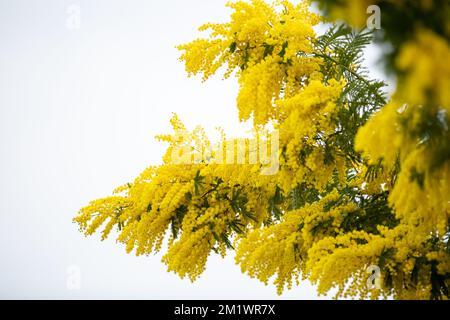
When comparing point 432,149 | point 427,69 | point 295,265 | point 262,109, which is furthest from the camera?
point 295,265

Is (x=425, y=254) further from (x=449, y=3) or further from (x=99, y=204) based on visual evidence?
(x=99, y=204)

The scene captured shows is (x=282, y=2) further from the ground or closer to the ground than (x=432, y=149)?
further from the ground

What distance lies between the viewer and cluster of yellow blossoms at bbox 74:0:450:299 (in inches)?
215

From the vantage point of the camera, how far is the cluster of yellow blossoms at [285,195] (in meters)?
5.46

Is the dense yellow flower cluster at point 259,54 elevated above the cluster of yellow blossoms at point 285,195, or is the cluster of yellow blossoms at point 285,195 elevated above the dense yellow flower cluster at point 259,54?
the dense yellow flower cluster at point 259,54

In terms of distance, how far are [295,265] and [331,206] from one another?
2.62 ft

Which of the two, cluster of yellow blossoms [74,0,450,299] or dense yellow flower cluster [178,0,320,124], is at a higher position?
dense yellow flower cluster [178,0,320,124]

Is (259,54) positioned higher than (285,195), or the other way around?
(259,54)

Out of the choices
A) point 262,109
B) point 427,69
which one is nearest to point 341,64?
point 262,109

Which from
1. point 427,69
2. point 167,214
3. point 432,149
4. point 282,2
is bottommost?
point 167,214

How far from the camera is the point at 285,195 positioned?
6.74 meters

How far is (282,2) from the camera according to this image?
7.21 meters
